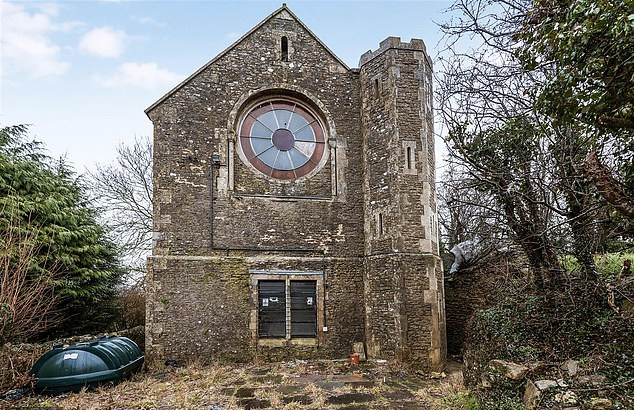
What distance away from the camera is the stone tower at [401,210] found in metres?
11.3

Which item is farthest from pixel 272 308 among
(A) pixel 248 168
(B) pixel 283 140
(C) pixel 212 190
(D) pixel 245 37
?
(D) pixel 245 37

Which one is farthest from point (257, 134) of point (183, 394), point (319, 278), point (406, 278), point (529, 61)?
point (529, 61)

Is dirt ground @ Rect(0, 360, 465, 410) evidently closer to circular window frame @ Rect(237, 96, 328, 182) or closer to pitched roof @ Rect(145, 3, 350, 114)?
circular window frame @ Rect(237, 96, 328, 182)

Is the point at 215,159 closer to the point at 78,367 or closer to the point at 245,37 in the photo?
the point at 245,37

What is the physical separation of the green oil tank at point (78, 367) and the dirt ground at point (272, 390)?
7.8 inches

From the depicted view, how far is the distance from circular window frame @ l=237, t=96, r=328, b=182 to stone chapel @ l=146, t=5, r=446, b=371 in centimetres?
3

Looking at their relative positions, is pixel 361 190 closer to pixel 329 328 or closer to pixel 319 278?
pixel 319 278

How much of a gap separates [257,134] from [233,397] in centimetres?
731

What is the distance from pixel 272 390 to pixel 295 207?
5207 millimetres

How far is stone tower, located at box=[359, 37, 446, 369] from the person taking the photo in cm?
1132

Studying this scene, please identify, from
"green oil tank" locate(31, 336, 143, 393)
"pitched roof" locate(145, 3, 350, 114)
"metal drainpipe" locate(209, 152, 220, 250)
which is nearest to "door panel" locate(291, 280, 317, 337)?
"metal drainpipe" locate(209, 152, 220, 250)

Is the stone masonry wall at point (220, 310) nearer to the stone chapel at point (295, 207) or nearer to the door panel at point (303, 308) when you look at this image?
the stone chapel at point (295, 207)

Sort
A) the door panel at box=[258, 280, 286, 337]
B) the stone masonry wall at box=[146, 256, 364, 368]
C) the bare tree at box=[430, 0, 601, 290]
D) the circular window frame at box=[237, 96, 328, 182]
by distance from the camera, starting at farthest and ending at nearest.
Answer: the circular window frame at box=[237, 96, 328, 182] < the door panel at box=[258, 280, 286, 337] < the stone masonry wall at box=[146, 256, 364, 368] < the bare tree at box=[430, 0, 601, 290]

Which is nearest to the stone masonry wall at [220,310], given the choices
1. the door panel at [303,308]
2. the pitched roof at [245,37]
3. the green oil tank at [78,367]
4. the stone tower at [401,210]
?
the door panel at [303,308]
